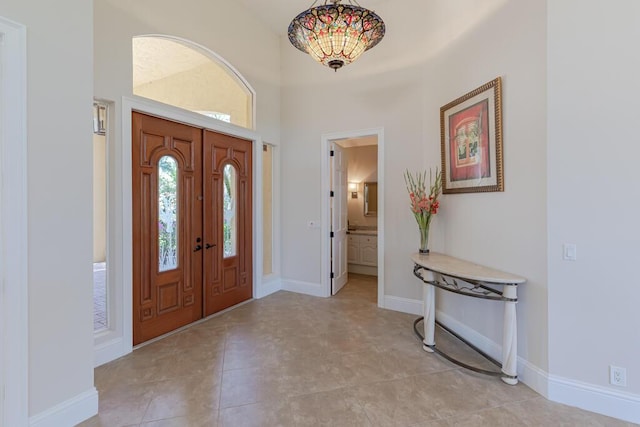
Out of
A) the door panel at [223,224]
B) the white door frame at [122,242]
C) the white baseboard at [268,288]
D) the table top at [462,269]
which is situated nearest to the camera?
the table top at [462,269]

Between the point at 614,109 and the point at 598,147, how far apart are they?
0.25 meters

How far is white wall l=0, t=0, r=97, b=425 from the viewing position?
171cm

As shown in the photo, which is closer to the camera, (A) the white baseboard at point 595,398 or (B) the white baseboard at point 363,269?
(A) the white baseboard at point 595,398

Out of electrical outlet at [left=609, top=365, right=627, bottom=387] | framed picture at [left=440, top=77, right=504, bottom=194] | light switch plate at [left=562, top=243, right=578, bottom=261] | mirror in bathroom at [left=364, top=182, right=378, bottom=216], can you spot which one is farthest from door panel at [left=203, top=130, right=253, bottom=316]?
electrical outlet at [left=609, top=365, right=627, bottom=387]

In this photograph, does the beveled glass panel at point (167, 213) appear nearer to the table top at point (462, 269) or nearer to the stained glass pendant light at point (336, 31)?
the stained glass pendant light at point (336, 31)

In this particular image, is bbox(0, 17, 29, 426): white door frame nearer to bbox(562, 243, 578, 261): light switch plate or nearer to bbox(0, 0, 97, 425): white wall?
bbox(0, 0, 97, 425): white wall

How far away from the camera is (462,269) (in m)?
2.66

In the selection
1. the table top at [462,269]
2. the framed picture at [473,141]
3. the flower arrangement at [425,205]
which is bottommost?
the table top at [462,269]

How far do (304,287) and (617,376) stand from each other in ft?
11.8

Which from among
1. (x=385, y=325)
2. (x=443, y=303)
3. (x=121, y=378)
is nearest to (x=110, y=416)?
(x=121, y=378)

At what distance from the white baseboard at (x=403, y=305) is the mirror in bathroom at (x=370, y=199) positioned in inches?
113

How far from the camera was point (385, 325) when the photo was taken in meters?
3.55

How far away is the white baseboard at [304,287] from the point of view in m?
4.65

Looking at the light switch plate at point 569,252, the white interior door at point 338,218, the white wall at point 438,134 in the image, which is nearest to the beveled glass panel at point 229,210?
the white wall at point 438,134
